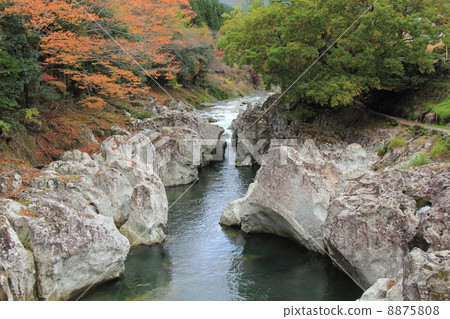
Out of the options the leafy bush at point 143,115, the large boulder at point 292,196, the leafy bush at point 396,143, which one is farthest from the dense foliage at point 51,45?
the leafy bush at point 396,143

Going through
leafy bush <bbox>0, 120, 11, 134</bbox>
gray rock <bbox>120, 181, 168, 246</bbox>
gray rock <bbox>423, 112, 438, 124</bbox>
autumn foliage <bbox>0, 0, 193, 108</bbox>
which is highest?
autumn foliage <bbox>0, 0, 193, 108</bbox>

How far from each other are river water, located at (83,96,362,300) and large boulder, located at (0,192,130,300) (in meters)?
0.65

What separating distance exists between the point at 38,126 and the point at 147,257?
10.7m

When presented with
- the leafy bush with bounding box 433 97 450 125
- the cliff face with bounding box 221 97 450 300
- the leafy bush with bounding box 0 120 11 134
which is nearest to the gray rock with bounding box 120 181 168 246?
the cliff face with bounding box 221 97 450 300

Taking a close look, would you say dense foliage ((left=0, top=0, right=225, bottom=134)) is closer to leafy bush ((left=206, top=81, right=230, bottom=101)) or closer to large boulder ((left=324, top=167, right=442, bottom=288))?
large boulder ((left=324, top=167, right=442, bottom=288))

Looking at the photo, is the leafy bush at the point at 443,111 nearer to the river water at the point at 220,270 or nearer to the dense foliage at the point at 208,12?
the river water at the point at 220,270

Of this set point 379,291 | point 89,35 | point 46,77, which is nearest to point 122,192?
point 46,77

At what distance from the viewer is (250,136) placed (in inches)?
1109

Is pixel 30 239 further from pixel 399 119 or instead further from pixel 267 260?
pixel 399 119

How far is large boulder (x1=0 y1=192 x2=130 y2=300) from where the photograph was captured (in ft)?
30.3

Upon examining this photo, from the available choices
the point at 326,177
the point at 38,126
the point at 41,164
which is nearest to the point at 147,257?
the point at 326,177

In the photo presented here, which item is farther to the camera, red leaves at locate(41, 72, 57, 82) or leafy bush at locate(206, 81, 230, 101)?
leafy bush at locate(206, 81, 230, 101)

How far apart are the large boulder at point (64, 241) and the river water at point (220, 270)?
0.65 meters

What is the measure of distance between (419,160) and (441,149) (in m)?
1.32
